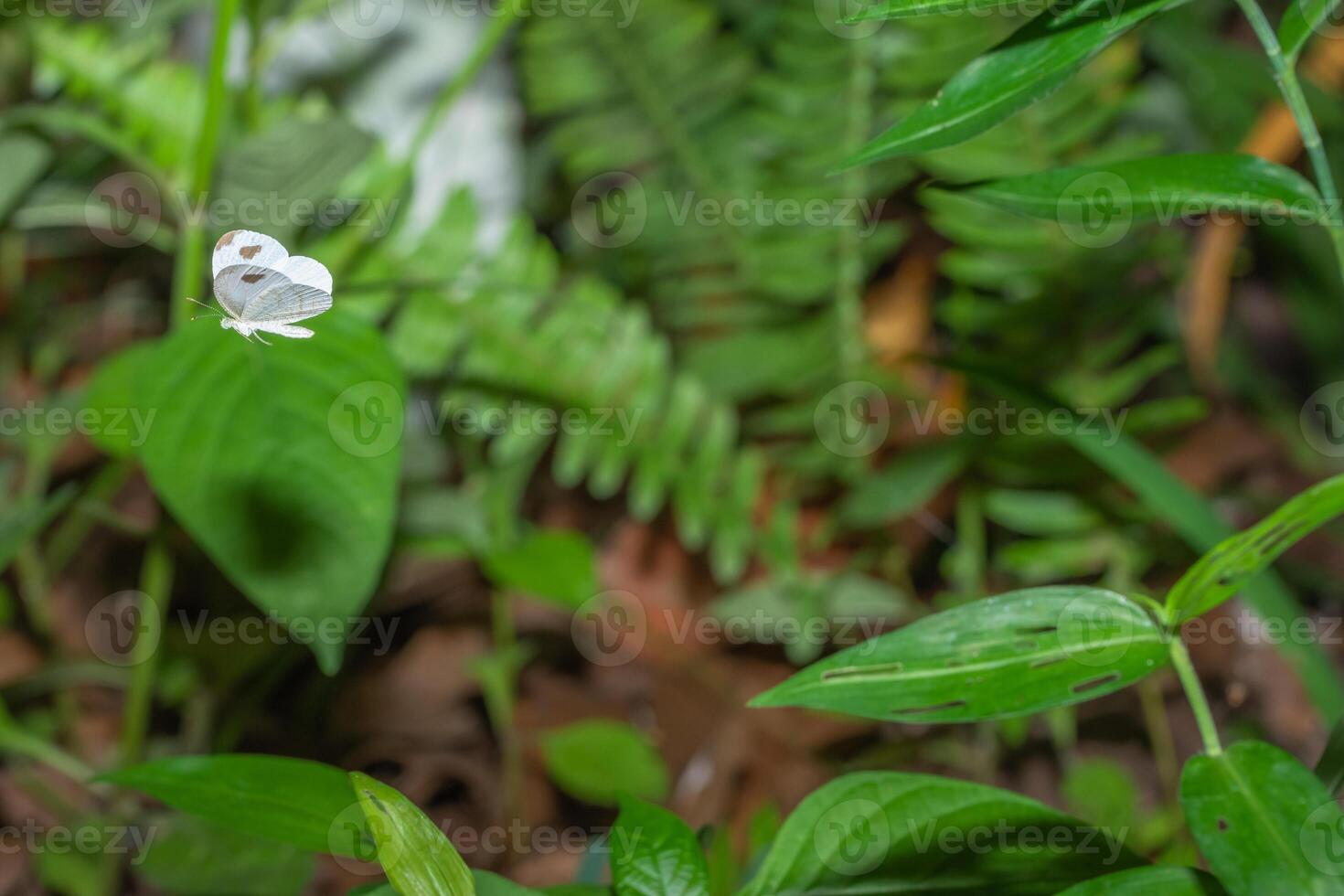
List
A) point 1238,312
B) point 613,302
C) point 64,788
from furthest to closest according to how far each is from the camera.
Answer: point 1238,312
point 613,302
point 64,788

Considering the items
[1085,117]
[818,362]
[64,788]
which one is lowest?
[64,788]

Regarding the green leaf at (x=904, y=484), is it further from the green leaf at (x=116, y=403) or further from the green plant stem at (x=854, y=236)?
the green leaf at (x=116, y=403)

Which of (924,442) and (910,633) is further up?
(910,633)

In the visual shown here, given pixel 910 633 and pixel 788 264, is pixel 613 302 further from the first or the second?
pixel 910 633

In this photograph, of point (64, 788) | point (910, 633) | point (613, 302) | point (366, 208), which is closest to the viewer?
point (910, 633)

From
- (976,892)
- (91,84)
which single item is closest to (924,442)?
(976,892)
